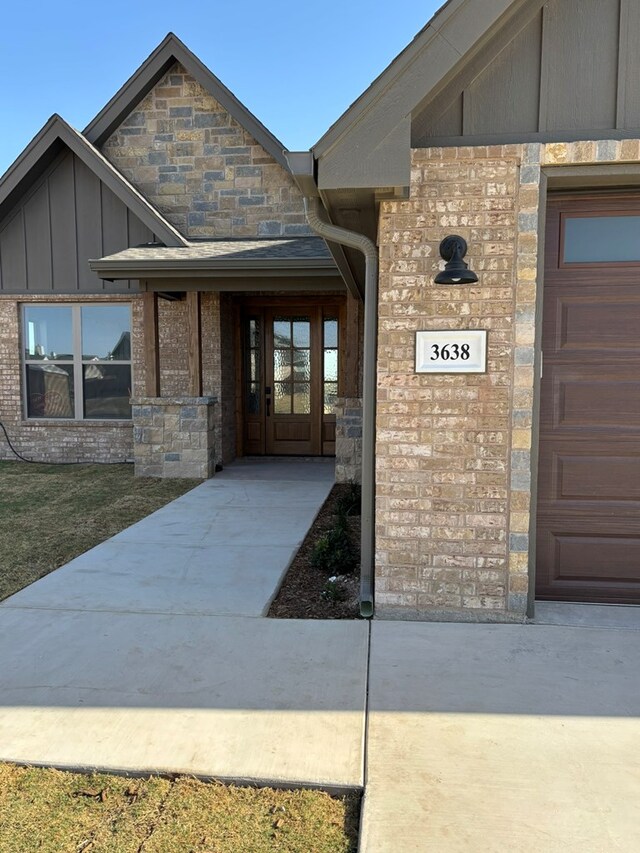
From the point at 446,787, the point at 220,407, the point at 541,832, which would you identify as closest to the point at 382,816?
the point at 446,787

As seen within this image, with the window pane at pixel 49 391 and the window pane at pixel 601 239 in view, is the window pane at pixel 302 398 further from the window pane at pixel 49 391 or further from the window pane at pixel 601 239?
the window pane at pixel 601 239

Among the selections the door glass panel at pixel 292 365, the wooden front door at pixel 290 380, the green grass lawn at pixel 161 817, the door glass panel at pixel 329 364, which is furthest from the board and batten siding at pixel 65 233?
the green grass lawn at pixel 161 817

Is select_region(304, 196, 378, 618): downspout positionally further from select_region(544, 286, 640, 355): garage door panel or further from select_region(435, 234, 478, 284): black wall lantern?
select_region(544, 286, 640, 355): garage door panel

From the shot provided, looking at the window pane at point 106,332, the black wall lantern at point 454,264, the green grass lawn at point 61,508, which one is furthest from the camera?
the window pane at point 106,332

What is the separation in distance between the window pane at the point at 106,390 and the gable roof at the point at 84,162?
2587 millimetres

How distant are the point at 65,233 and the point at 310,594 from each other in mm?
8380

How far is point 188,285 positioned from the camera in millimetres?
8492

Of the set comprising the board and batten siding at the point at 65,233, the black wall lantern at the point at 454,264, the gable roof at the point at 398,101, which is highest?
the board and batten siding at the point at 65,233

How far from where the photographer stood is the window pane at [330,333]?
10.4m

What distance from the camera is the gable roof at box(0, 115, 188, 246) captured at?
354 inches

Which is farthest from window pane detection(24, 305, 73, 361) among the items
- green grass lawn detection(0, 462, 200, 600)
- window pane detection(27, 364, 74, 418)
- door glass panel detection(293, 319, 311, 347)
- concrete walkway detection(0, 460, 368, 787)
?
concrete walkway detection(0, 460, 368, 787)

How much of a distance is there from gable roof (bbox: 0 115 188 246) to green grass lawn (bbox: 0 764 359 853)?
26.2 feet

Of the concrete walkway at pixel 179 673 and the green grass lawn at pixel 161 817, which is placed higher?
the concrete walkway at pixel 179 673

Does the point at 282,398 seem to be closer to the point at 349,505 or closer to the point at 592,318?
the point at 349,505
